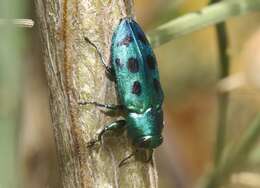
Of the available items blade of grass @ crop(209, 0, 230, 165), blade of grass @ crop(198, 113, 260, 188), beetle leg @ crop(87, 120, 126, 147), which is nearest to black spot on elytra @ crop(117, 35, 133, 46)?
beetle leg @ crop(87, 120, 126, 147)

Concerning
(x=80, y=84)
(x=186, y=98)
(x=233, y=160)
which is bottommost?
(x=233, y=160)

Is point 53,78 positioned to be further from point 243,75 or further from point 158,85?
point 243,75

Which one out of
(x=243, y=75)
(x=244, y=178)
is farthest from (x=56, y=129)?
(x=243, y=75)

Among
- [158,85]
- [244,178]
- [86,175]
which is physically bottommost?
[244,178]

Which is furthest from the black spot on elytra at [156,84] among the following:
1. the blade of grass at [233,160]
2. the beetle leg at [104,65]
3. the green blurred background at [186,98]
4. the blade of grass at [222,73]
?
the green blurred background at [186,98]

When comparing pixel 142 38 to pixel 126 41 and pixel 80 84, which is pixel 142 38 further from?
pixel 80 84

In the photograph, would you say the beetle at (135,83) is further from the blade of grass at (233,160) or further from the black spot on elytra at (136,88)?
the blade of grass at (233,160)

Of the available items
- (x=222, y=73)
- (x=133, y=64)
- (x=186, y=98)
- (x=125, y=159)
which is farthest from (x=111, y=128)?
(x=186, y=98)
